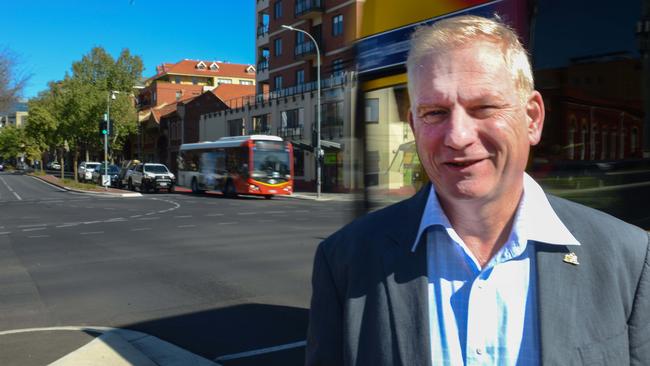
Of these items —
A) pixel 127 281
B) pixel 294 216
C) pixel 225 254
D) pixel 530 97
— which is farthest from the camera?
pixel 294 216

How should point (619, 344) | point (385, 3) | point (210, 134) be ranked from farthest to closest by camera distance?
point (210, 134) < point (385, 3) < point (619, 344)

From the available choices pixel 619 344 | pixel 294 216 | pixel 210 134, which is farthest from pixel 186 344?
pixel 210 134

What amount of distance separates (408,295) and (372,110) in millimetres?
4076

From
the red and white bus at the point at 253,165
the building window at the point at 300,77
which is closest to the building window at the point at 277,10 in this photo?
the building window at the point at 300,77

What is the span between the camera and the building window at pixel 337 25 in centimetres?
3973

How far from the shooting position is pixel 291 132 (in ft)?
131

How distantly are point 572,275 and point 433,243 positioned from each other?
349 mm

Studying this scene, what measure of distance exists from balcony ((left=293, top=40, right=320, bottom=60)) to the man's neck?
4138 centimetres

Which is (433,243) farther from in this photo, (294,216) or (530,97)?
(294,216)

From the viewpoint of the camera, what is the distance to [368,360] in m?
1.43

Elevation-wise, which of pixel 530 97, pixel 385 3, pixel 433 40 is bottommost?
pixel 530 97

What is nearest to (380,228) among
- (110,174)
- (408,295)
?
(408,295)

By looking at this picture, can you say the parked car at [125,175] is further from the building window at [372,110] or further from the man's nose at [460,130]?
the man's nose at [460,130]

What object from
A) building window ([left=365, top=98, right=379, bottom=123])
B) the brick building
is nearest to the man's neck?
building window ([left=365, top=98, right=379, bottom=123])
